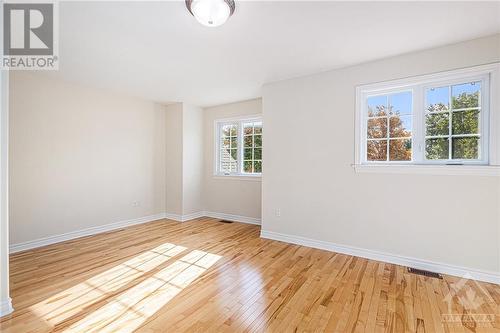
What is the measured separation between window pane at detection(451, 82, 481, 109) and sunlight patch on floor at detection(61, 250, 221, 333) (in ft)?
10.9

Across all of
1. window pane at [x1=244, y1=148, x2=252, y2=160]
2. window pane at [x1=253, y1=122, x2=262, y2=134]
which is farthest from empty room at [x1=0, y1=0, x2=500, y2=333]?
window pane at [x1=244, y1=148, x2=252, y2=160]

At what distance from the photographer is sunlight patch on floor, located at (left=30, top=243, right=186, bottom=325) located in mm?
1874

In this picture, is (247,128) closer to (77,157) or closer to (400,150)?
(400,150)

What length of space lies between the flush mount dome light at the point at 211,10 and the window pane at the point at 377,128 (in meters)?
2.20

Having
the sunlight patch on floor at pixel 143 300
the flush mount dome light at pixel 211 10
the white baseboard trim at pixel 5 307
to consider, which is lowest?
the sunlight patch on floor at pixel 143 300

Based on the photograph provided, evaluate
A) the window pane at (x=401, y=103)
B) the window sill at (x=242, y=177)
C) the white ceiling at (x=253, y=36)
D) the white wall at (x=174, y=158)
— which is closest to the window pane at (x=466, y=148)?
the window pane at (x=401, y=103)

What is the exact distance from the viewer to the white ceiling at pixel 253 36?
1.93 meters

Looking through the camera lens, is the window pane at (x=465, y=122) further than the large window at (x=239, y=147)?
No

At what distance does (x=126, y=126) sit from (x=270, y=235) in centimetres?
331

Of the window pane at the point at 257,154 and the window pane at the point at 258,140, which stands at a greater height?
the window pane at the point at 258,140

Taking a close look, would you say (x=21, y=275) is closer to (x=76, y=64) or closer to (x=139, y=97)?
A: (x=76, y=64)

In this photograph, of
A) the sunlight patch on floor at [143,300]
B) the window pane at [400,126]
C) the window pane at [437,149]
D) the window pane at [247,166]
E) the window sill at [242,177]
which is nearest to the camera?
the sunlight patch on floor at [143,300]

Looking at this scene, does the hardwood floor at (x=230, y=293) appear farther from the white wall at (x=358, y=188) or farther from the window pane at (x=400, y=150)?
the window pane at (x=400, y=150)

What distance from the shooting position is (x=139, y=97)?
4488 mm
